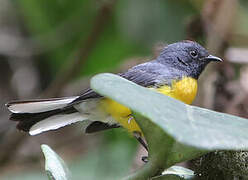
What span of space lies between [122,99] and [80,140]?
540 centimetres

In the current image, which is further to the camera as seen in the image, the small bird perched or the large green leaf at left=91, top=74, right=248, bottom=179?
the small bird perched

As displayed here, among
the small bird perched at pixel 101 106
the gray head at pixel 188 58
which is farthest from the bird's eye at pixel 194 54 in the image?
the small bird perched at pixel 101 106

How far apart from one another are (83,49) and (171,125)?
12.0 feet

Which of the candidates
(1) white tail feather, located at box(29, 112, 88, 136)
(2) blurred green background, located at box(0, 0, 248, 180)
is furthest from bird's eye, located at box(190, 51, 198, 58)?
(1) white tail feather, located at box(29, 112, 88, 136)

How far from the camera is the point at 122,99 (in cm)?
140

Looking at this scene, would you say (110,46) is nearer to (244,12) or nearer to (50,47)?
(50,47)

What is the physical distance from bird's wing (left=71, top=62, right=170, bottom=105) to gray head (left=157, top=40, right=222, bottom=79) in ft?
1.18

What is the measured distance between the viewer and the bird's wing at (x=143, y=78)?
10.5 feet

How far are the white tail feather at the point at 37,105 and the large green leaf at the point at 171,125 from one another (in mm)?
1380

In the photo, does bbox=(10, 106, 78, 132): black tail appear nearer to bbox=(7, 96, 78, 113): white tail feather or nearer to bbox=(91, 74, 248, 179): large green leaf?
bbox=(7, 96, 78, 113): white tail feather

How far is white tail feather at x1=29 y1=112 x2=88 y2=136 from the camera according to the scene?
10.4 feet

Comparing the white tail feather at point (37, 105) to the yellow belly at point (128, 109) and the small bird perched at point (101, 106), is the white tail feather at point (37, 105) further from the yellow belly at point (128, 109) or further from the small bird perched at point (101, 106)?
the yellow belly at point (128, 109)

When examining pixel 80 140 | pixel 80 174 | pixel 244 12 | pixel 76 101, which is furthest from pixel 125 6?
pixel 76 101

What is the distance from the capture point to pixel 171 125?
4.19ft
